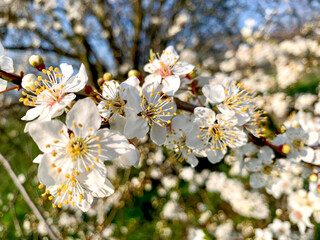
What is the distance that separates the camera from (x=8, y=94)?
4504mm

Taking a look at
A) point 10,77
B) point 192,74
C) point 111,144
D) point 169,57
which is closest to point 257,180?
point 192,74

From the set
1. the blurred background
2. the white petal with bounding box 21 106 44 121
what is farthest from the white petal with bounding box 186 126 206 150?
the blurred background

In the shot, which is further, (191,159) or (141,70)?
(141,70)

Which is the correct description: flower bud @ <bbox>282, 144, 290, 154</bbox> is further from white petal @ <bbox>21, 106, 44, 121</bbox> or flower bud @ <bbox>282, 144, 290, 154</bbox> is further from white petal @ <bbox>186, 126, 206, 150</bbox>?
white petal @ <bbox>21, 106, 44, 121</bbox>

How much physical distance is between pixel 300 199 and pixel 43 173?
71.3 inches

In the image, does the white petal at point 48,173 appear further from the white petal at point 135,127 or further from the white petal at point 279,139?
the white petal at point 279,139

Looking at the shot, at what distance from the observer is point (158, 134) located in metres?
0.92

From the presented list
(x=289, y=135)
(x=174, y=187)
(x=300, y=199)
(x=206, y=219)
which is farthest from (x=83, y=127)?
(x=174, y=187)

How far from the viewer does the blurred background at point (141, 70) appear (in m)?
3.27

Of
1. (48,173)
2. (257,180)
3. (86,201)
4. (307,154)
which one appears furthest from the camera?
(257,180)

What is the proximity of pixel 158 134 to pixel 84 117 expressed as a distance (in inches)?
12.0

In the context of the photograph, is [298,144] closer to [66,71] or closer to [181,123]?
[181,123]

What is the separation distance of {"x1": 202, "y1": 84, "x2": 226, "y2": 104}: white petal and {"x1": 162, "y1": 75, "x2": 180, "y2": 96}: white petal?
13cm

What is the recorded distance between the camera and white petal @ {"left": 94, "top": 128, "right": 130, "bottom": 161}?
29.6 inches
